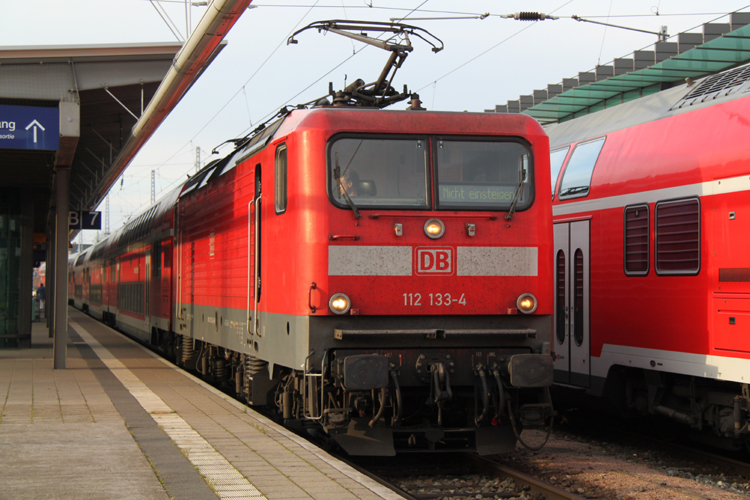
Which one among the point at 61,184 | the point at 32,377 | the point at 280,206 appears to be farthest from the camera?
the point at 61,184

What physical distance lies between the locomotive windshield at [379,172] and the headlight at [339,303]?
2.67 ft

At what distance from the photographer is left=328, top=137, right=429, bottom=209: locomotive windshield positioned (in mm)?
7371

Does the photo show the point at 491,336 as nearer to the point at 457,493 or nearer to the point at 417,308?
the point at 417,308

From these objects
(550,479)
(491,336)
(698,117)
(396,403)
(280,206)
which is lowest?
(550,479)

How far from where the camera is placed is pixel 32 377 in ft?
42.3

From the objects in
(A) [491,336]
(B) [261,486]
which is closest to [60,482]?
(B) [261,486]

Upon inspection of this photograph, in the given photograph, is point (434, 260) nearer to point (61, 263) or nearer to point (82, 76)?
point (82, 76)

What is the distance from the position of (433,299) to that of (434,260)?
35 cm

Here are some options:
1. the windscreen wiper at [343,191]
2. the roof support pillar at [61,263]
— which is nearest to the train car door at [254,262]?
the windscreen wiper at [343,191]

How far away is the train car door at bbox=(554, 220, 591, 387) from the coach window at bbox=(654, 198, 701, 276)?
1370 millimetres

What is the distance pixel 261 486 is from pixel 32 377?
8501 millimetres

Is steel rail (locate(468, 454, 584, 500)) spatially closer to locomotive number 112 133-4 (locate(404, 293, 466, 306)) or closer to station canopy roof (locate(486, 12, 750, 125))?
locomotive number 112 133-4 (locate(404, 293, 466, 306))

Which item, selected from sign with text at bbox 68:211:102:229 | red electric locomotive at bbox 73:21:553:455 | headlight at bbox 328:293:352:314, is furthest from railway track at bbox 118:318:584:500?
sign with text at bbox 68:211:102:229

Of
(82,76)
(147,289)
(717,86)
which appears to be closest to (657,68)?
(717,86)
